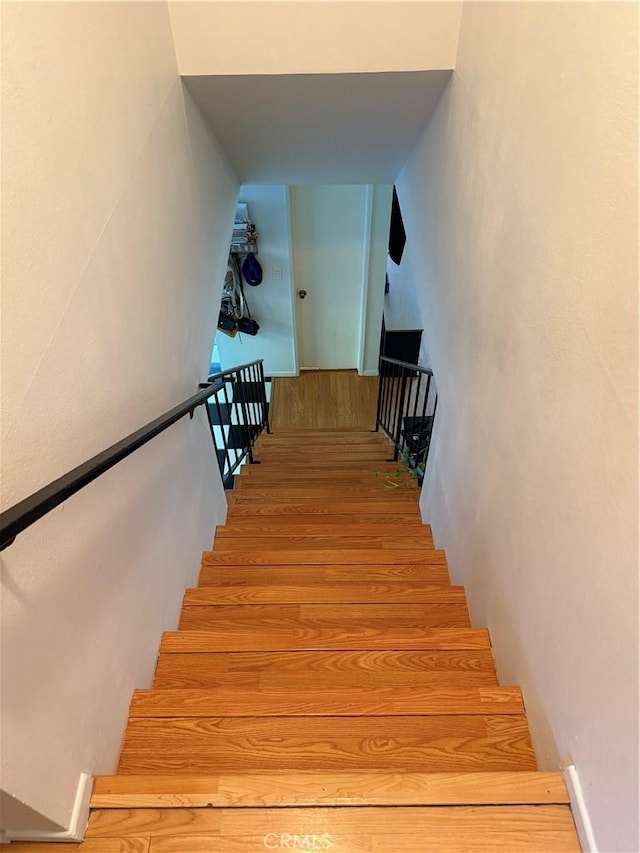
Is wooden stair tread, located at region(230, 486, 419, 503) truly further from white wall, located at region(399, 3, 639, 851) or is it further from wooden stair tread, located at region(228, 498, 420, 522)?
white wall, located at region(399, 3, 639, 851)

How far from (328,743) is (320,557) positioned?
2.87 feet

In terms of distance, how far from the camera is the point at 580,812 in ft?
2.95

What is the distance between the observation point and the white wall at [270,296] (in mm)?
4227

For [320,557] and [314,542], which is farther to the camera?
[314,542]

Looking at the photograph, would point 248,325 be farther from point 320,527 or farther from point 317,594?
point 317,594

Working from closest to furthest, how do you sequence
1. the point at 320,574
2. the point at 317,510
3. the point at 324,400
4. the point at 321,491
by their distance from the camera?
the point at 320,574, the point at 317,510, the point at 321,491, the point at 324,400

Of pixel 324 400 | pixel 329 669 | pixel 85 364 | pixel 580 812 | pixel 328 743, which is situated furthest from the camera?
pixel 324 400

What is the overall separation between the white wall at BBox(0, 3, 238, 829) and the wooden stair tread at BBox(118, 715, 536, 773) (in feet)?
0.45

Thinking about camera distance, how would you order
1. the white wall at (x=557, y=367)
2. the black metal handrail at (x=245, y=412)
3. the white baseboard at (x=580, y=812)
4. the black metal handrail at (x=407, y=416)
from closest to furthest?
the white wall at (x=557, y=367)
the white baseboard at (x=580, y=812)
the black metal handrail at (x=407, y=416)
the black metal handrail at (x=245, y=412)

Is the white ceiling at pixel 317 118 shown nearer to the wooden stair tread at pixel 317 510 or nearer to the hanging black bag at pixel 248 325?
the wooden stair tread at pixel 317 510

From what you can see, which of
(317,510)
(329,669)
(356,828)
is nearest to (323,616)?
(329,669)

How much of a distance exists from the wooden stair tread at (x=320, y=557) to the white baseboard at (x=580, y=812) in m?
1.08

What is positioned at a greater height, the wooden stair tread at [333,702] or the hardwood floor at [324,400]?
the hardwood floor at [324,400]

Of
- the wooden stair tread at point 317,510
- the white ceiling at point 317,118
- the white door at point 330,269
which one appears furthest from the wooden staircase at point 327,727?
the white door at point 330,269
